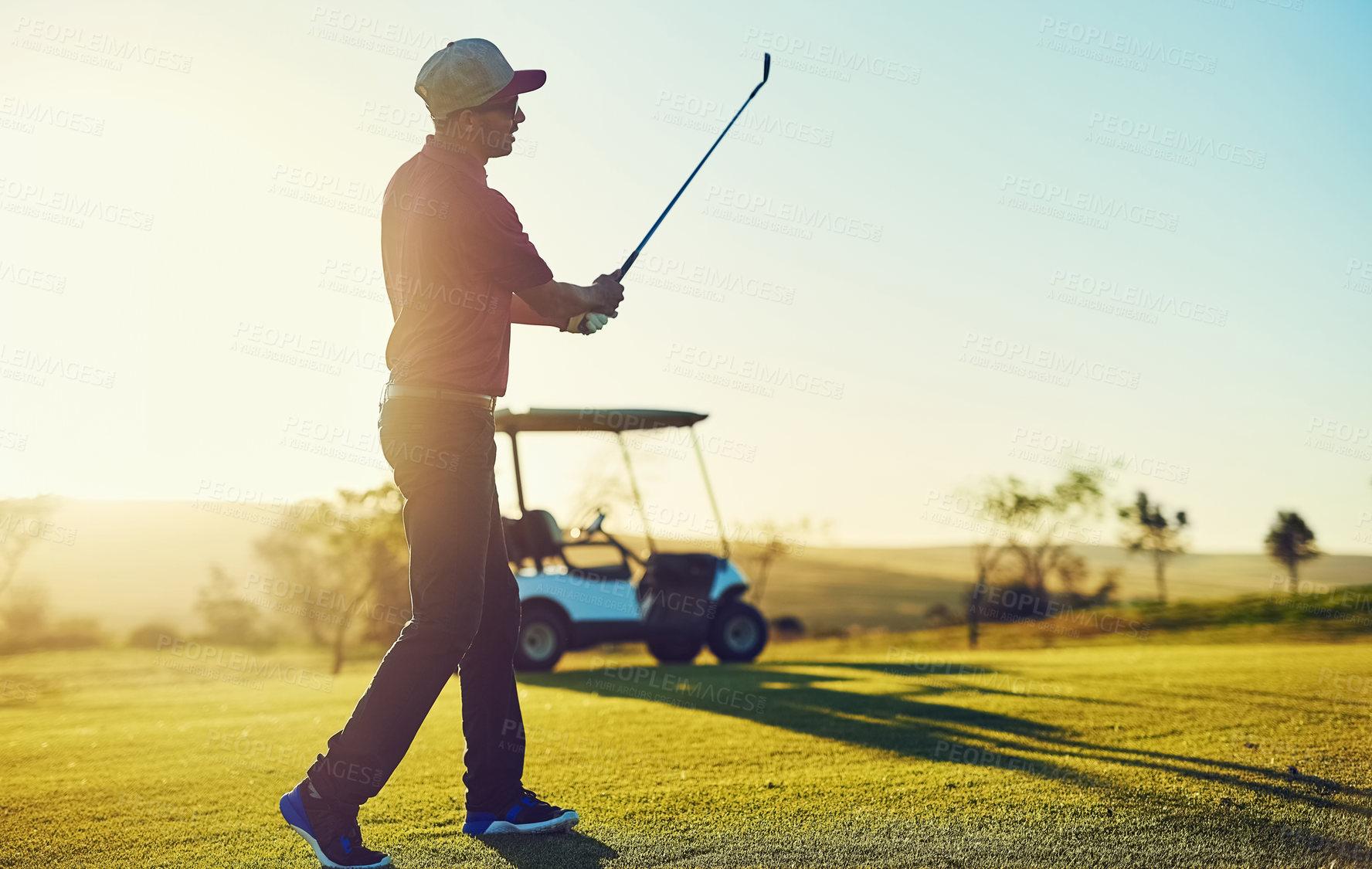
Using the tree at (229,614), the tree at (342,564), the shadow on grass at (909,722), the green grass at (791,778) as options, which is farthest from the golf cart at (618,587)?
the tree at (229,614)

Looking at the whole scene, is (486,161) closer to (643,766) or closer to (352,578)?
(643,766)

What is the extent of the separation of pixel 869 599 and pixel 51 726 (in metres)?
46.4

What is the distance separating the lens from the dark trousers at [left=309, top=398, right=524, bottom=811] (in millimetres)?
2662

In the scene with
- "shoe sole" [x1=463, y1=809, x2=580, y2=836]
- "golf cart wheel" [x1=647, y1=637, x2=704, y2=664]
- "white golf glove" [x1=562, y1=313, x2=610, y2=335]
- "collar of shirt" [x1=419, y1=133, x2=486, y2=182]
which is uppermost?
"collar of shirt" [x1=419, y1=133, x2=486, y2=182]

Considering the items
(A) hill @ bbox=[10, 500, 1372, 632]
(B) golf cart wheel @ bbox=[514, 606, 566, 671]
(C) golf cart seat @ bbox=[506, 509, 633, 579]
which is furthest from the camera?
(A) hill @ bbox=[10, 500, 1372, 632]

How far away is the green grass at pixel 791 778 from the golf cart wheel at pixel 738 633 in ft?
11.1


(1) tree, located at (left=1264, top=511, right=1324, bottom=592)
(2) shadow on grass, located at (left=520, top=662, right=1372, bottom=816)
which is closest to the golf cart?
(2) shadow on grass, located at (left=520, top=662, right=1372, bottom=816)

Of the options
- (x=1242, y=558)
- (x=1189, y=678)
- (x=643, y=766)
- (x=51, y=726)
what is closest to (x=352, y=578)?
(x=51, y=726)

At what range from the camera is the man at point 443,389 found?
2672 millimetres

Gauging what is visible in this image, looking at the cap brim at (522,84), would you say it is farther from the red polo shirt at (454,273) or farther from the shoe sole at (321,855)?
the shoe sole at (321,855)

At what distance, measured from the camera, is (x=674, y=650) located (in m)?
11.2

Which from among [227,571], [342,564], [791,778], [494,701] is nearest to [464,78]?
[494,701]

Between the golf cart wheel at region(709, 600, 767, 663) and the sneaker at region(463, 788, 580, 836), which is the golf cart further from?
the sneaker at region(463, 788, 580, 836)

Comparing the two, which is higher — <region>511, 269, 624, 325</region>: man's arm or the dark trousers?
<region>511, 269, 624, 325</region>: man's arm
